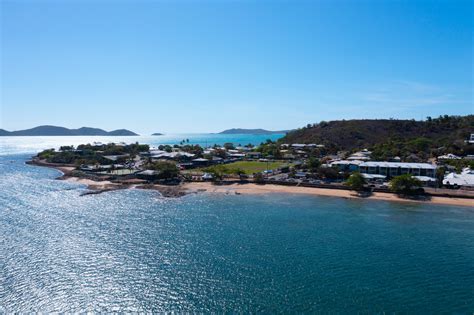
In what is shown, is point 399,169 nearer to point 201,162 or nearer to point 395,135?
point 201,162

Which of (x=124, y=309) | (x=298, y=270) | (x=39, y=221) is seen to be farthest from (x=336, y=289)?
(x=39, y=221)

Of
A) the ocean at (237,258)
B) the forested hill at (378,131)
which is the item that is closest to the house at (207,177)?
the ocean at (237,258)

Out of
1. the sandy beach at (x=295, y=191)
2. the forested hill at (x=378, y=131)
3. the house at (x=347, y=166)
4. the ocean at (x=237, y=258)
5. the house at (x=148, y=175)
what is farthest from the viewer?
the forested hill at (x=378, y=131)

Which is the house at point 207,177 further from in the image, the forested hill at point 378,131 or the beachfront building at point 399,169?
the forested hill at point 378,131

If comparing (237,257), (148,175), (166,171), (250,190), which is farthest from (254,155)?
(237,257)

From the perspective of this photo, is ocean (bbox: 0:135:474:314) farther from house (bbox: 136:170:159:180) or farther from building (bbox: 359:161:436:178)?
house (bbox: 136:170:159:180)

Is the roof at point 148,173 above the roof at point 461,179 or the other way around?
above

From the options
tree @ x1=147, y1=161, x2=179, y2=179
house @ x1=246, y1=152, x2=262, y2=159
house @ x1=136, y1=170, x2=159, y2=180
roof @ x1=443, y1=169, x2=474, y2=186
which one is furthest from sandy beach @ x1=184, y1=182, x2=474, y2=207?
house @ x1=246, y1=152, x2=262, y2=159
